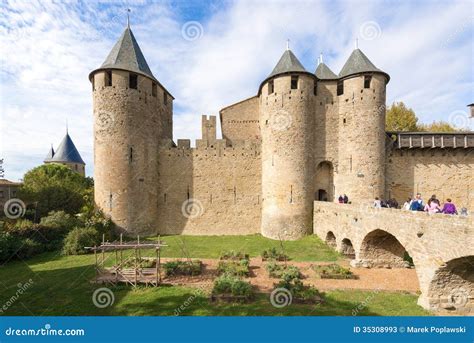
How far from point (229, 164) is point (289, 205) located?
6.04 meters

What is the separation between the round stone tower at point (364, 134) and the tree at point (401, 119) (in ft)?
40.6

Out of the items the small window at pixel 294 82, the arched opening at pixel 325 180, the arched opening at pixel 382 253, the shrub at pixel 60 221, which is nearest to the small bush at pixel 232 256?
the arched opening at pixel 382 253

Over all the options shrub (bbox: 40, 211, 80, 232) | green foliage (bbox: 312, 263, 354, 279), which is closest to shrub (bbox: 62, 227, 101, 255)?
shrub (bbox: 40, 211, 80, 232)

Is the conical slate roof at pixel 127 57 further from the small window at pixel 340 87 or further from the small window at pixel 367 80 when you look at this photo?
the small window at pixel 367 80

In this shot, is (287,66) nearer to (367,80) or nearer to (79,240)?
(367,80)

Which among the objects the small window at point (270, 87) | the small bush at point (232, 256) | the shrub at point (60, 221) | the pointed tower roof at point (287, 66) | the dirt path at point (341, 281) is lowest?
the dirt path at point (341, 281)

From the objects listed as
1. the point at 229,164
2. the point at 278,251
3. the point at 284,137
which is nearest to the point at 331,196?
the point at 284,137

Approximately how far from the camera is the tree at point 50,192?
61.8ft

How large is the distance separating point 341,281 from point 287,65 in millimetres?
15445

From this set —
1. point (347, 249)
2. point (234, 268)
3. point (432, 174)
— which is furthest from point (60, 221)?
point (432, 174)

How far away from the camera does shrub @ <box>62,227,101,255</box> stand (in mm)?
13805

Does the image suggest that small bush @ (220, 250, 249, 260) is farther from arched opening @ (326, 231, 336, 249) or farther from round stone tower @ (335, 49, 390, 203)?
round stone tower @ (335, 49, 390, 203)

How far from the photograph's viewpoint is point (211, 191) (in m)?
19.8

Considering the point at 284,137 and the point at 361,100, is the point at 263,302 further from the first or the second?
the point at 361,100
